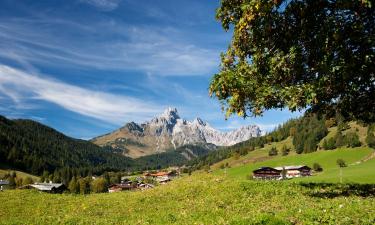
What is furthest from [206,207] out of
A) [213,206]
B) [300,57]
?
[300,57]

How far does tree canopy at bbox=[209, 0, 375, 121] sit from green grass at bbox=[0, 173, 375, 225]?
5298mm

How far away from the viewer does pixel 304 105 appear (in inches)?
758

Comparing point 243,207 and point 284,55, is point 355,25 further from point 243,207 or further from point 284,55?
point 243,207

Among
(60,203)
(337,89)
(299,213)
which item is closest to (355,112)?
(337,89)

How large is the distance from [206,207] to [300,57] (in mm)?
10062

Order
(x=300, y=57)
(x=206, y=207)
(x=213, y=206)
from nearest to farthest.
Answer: (x=300, y=57) < (x=206, y=207) < (x=213, y=206)

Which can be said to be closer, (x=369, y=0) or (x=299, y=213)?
(x=299, y=213)

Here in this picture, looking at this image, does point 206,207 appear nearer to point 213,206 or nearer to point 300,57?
point 213,206

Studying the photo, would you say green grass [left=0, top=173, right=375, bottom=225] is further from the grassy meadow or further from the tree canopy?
the tree canopy

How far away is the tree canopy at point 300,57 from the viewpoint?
18812 millimetres

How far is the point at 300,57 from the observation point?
2020 cm

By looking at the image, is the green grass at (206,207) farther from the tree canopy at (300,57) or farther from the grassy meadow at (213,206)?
the tree canopy at (300,57)

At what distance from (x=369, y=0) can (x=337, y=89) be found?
14.4 feet

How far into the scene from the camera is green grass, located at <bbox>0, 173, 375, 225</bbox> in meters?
16.3
